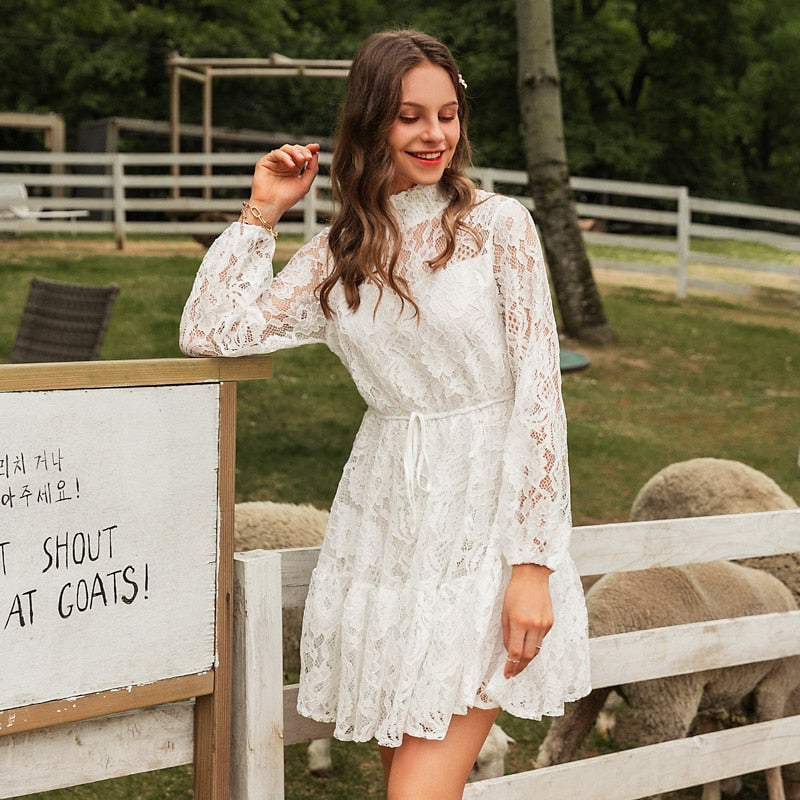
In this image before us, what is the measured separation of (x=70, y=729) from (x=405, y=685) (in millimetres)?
593

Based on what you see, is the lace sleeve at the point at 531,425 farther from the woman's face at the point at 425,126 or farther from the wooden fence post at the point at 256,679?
the wooden fence post at the point at 256,679

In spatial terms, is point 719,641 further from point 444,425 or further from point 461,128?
point 461,128

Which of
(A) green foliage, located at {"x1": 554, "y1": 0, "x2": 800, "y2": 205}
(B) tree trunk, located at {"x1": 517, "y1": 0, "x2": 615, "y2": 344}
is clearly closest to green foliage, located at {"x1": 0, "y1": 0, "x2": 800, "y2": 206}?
(A) green foliage, located at {"x1": 554, "y1": 0, "x2": 800, "y2": 205}

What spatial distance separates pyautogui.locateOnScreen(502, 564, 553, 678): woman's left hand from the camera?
6.59ft

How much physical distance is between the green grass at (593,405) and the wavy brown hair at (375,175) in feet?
6.78

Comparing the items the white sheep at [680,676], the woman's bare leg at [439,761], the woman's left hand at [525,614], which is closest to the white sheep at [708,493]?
the white sheep at [680,676]

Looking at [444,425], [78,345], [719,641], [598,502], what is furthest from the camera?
[78,345]

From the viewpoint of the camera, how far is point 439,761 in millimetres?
2051

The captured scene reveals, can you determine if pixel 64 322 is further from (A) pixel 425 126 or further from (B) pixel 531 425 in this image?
(B) pixel 531 425

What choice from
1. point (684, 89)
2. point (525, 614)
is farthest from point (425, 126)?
point (684, 89)

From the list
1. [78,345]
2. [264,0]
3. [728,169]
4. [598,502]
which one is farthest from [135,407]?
[264,0]

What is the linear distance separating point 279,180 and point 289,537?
6.38 ft

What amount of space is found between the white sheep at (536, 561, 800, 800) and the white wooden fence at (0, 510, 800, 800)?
243mm

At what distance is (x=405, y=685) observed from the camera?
80.6 inches
